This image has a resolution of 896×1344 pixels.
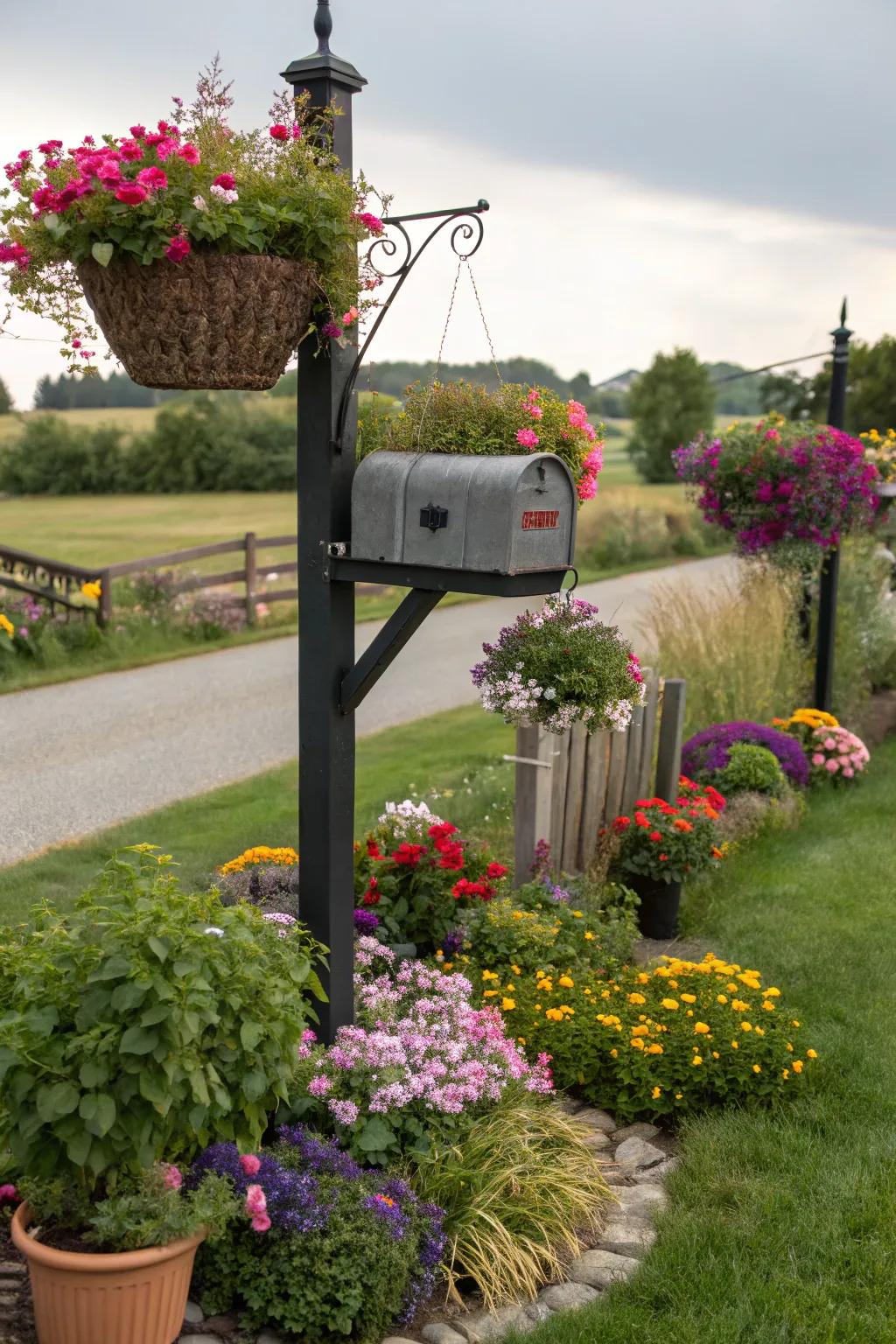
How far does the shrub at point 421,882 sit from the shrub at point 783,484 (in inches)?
187

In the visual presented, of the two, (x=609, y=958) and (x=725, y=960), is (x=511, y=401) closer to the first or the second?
(x=609, y=958)

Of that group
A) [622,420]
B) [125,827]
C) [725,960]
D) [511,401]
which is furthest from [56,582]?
[622,420]

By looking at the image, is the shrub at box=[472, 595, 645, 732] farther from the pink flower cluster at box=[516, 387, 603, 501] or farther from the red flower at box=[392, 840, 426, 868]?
the red flower at box=[392, 840, 426, 868]

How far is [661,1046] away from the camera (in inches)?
171

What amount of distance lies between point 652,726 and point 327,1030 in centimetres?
350

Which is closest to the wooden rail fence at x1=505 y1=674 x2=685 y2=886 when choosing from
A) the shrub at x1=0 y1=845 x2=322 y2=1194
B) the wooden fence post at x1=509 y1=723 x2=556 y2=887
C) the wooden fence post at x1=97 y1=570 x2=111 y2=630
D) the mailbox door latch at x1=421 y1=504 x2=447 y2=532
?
the wooden fence post at x1=509 y1=723 x2=556 y2=887

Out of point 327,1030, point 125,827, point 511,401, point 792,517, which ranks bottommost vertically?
point 125,827

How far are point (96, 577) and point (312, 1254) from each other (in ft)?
35.4

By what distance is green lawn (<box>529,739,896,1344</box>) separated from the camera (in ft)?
10.7

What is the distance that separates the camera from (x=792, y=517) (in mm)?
9086

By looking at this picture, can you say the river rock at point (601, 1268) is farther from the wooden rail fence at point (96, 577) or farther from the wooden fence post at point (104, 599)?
the wooden fence post at point (104, 599)

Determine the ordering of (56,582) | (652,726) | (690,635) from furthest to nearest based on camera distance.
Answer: (56,582) < (690,635) < (652,726)

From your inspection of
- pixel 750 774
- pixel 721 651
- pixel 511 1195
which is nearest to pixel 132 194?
pixel 511 1195

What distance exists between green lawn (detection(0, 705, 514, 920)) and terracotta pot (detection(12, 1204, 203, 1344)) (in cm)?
304
